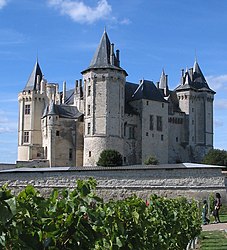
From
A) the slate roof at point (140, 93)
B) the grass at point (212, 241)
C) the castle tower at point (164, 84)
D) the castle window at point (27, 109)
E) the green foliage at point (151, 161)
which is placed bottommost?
the grass at point (212, 241)

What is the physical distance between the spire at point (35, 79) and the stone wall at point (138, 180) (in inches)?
1140

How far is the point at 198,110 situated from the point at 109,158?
65.7 ft

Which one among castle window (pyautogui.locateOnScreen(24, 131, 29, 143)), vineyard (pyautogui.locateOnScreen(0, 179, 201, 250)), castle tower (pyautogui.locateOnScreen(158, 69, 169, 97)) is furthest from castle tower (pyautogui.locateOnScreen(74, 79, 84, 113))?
vineyard (pyautogui.locateOnScreen(0, 179, 201, 250))

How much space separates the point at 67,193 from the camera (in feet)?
13.8

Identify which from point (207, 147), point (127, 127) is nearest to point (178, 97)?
point (207, 147)

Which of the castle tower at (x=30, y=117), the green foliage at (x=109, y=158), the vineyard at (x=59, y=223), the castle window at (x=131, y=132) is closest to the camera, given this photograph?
the vineyard at (x=59, y=223)

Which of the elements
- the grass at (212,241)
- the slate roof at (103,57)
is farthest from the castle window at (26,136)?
the grass at (212,241)

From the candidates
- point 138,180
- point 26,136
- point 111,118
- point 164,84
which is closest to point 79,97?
point 111,118

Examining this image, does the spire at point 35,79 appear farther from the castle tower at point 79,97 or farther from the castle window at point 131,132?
the castle window at point 131,132

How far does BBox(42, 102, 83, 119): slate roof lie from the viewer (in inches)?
1930

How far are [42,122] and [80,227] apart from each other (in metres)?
48.9

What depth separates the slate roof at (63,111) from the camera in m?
49.0

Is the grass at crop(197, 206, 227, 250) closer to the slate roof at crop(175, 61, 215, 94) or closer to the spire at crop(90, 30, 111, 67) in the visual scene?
the spire at crop(90, 30, 111, 67)

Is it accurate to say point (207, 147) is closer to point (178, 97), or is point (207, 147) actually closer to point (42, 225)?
point (178, 97)
